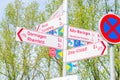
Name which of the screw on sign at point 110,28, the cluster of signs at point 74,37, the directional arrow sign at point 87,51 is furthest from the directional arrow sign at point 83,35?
the screw on sign at point 110,28

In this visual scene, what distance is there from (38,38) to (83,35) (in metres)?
0.94

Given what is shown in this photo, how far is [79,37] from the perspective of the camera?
7.36 metres

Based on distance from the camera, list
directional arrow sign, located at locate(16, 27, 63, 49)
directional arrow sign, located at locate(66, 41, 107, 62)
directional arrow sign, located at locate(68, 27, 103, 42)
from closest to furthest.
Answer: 1. directional arrow sign, located at locate(66, 41, 107, 62)
2. directional arrow sign, located at locate(16, 27, 63, 49)
3. directional arrow sign, located at locate(68, 27, 103, 42)

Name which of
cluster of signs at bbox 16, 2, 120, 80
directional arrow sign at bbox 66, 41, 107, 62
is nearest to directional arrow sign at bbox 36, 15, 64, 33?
cluster of signs at bbox 16, 2, 120, 80

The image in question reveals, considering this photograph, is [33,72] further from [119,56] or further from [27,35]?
[27,35]

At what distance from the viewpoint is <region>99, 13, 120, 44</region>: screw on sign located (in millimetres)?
5812

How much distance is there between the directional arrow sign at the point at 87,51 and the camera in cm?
638

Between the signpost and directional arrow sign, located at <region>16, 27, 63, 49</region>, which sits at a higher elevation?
the signpost

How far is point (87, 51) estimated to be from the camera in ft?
21.8

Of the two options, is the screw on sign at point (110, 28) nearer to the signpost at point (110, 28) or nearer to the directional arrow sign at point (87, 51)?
the signpost at point (110, 28)

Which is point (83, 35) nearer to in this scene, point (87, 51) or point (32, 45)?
point (87, 51)

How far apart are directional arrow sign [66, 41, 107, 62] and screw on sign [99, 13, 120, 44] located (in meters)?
0.53

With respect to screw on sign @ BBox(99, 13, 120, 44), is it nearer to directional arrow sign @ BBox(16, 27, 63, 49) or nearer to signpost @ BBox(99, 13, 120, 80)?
signpost @ BBox(99, 13, 120, 80)

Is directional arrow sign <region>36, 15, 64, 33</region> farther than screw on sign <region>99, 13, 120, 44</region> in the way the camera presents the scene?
Yes
